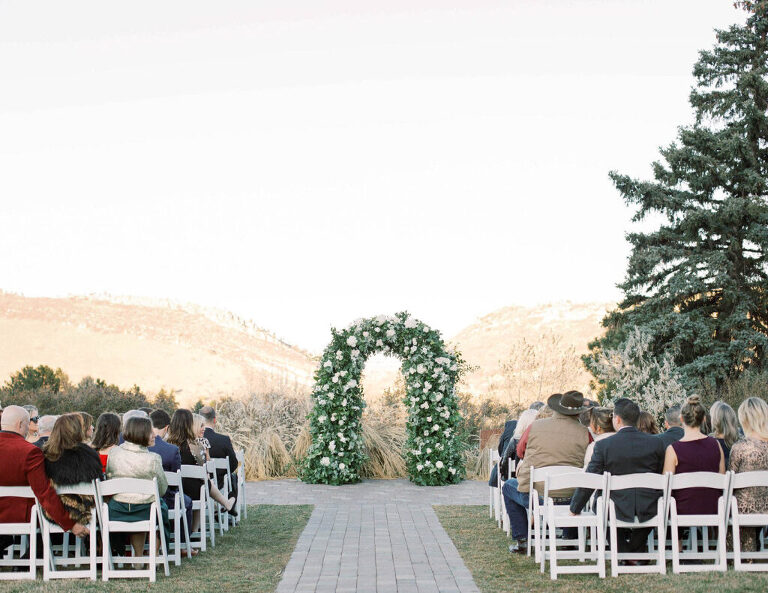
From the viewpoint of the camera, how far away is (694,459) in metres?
7.35

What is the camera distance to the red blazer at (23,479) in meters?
7.00

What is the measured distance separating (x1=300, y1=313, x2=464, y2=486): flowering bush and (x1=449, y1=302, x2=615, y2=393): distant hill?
4617 centimetres

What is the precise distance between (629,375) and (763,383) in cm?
297

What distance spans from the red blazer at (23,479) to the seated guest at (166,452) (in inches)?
47.3

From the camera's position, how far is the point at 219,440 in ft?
33.3

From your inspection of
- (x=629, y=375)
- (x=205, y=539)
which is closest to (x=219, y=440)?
(x=205, y=539)

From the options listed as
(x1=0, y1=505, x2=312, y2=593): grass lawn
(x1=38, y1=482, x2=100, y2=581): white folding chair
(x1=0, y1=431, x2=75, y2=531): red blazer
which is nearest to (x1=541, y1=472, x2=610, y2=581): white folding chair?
(x1=0, y1=505, x2=312, y2=593): grass lawn

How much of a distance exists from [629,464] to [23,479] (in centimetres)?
515

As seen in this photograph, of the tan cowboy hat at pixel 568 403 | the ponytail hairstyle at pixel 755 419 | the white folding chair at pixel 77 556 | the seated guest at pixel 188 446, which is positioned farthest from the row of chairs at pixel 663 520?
the white folding chair at pixel 77 556

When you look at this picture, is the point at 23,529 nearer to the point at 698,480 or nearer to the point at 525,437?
the point at 525,437

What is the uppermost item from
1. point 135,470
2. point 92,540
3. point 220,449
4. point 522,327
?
point 522,327

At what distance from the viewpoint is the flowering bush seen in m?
15.7

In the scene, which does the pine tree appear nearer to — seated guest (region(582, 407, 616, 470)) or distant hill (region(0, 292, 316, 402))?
seated guest (region(582, 407, 616, 470))

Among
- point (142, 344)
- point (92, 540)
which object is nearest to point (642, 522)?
point (92, 540)
